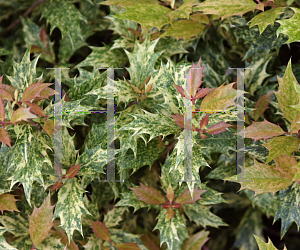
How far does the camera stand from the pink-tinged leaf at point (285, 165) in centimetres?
89

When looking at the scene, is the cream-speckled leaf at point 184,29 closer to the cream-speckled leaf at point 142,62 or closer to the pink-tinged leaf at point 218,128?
the cream-speckled leaf at point 142,62

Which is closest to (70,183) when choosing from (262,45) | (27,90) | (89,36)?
(27,90)

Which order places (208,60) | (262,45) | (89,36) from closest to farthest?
(262,45), (208,60), (89,36)

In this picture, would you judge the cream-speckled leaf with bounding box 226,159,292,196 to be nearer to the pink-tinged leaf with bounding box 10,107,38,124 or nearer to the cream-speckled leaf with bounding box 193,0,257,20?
the cream-speckled leaf with bounding box 193,0,257,20

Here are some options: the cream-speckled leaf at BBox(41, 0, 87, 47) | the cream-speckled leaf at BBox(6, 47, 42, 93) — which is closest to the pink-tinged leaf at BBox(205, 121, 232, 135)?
the cream-speckled leaf at BBox(6, 47, 42, 93)

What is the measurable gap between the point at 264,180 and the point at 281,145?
0.11 metres

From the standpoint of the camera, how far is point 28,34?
1.26 metres

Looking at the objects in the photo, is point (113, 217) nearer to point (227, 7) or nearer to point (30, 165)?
point (30, 165)

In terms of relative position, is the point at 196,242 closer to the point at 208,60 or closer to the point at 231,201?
the point at 231,201

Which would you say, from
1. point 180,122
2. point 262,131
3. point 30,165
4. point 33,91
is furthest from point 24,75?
point 262,131

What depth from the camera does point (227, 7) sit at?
0.95 m

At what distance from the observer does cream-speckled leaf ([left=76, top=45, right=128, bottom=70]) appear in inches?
45.0

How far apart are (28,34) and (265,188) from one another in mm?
1051

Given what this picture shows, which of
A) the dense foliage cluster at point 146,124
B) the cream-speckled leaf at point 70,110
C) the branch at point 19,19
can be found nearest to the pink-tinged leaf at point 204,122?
the dense foliage cluster at point 146,124
